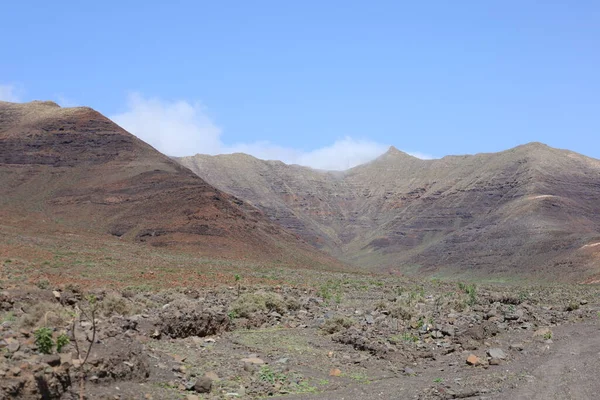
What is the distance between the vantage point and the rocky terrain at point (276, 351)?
36.5ft

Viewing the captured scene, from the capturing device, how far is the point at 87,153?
9594cm

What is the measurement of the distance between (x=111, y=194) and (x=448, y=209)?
8435 cm

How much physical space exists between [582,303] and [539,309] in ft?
24.4

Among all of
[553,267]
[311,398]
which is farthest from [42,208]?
[311,398]

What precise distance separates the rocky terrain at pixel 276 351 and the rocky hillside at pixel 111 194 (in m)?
46.8

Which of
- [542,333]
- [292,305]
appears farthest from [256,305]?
[542,333]

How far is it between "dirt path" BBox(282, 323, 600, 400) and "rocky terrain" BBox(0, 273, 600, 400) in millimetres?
48

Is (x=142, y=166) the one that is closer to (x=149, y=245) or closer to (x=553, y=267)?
(x=149, y=245)

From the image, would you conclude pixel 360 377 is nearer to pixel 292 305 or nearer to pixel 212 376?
pixel 212 376

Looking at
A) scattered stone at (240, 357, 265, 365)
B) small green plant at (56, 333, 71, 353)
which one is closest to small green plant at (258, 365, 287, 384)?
scattered stone at (240, 357, 265, 365)

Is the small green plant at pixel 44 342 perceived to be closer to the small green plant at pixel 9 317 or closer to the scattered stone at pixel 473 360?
the small green plant at pixel 9 317

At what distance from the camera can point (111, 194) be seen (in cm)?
8544

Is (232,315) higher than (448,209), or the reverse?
(448,209)

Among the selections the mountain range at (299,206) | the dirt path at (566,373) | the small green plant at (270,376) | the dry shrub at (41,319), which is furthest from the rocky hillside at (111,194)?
the dirt path at (566,373)
